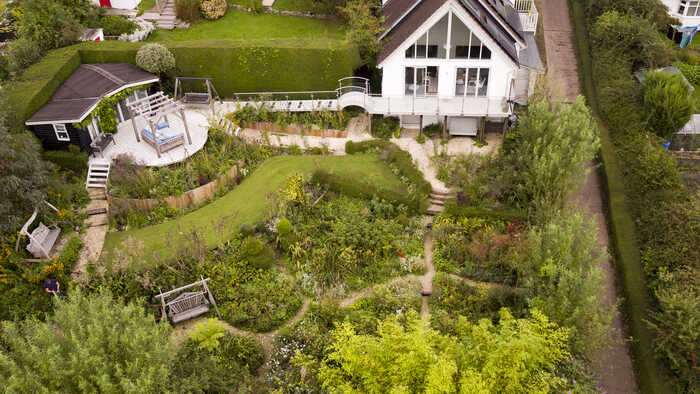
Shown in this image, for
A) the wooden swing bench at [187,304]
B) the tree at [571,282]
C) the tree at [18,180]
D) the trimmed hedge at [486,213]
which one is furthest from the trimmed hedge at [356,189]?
the tree at [18,180]

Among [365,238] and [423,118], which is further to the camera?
[423,118]

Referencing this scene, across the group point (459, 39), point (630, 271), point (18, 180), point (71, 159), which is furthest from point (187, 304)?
point (459, 39)

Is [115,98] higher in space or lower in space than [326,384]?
higher

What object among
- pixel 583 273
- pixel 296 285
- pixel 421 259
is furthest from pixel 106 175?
pixel 583 273

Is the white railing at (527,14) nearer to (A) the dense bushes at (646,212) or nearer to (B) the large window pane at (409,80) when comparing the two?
(A) the dense bushes at (646,212)

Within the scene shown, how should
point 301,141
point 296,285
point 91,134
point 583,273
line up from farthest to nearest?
point 301,141 → point 91,134 → point 296,285 → point 583,273

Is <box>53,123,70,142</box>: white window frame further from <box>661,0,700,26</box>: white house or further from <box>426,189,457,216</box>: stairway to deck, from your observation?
<box>661,0,700,26</box>: white house

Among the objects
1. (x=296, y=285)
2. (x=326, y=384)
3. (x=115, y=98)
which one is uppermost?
(x=115, y=98)

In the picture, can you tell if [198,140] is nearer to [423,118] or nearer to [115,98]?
[115,98]
